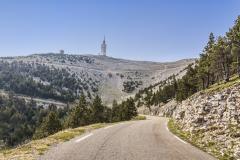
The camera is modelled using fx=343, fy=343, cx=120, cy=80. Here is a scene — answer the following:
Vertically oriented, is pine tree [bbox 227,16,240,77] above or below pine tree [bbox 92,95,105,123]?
above

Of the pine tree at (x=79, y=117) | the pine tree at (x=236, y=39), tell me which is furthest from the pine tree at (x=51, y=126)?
the pine tree at (x=236, y=39)

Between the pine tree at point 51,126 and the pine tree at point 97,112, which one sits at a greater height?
the pine tree at point 97,112

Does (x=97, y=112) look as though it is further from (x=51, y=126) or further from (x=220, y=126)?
(x=220, y=126)

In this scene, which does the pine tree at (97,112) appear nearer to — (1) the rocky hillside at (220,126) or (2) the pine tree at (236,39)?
(2) the pine tree at (236,39)

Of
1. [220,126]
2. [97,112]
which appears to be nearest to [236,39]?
[97,112]

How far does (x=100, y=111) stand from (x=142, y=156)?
3323 inches

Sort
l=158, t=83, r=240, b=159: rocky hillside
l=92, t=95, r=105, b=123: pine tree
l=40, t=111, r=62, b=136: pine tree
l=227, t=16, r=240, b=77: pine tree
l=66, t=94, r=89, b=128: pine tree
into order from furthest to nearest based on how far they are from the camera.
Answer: l=92, t=95, r=105, b=123: pine tree → l=66, t=94, r=89, b=128: pine tree → l=40, t=111, r=62, b=136: pine tree → l=227, t=16, r=240, b=77: pine tree → l=158, t=83, r=240, b=159: rocky hillside

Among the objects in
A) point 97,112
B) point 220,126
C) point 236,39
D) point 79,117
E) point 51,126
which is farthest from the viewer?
point 97,112

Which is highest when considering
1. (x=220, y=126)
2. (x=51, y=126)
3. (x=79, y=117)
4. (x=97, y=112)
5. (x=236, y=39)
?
(x=236, y=39)

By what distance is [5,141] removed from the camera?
15800cm

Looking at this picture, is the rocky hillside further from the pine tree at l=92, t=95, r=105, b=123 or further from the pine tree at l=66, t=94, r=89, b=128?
the pine tree at l=92, t=95, r=105, b=123

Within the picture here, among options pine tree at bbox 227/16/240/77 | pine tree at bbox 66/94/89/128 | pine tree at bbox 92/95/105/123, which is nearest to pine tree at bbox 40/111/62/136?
pine tree at bbox 66/94/89/128

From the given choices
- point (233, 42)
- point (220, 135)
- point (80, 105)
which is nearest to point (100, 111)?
point (80, 105)

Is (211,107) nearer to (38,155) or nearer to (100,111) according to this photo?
(38,155)
